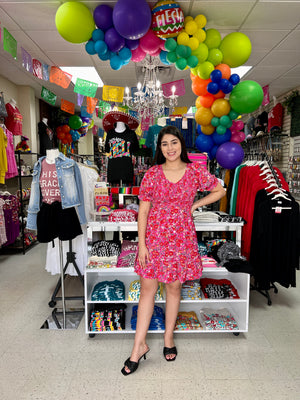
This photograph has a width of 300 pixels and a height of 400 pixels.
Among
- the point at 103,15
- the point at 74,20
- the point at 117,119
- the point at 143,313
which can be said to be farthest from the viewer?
the point at 117,119

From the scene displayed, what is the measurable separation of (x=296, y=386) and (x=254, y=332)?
0.67 m

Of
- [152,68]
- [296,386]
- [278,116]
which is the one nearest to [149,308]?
[296,386]

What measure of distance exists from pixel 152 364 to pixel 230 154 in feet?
7.65

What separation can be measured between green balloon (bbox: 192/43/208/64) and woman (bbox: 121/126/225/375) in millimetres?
1483

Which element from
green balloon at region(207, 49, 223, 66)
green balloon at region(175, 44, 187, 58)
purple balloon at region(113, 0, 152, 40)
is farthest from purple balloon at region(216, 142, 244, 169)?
purple balloon at region(113, 0, 152, 40)

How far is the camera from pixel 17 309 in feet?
10.0

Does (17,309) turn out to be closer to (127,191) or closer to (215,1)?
(127,191)

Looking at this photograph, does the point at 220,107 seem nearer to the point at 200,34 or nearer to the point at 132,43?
the point at 200,34

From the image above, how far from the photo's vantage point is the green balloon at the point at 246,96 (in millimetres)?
3135

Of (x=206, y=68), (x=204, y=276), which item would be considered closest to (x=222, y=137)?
(x=206, y=68)

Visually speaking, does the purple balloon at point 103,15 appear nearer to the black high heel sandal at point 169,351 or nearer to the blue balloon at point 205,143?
the blue balloon at point 205,143

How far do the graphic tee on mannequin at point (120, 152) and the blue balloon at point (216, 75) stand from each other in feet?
3.95

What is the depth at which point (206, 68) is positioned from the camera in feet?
10.5

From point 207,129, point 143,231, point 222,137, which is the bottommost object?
point 143,231
